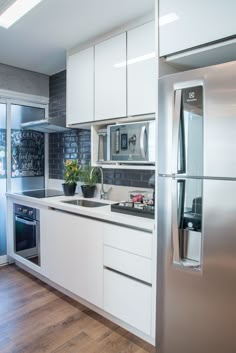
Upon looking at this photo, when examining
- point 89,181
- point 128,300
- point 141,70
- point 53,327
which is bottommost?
point 53,327

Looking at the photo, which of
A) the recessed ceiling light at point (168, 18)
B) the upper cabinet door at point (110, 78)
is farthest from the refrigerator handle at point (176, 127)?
the upper cabinet door at point (110, 78)

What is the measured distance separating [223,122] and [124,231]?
1.09 m

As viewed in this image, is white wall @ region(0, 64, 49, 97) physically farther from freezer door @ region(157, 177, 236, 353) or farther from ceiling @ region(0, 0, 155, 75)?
freezer door @ region(157, 177, 236, 353)

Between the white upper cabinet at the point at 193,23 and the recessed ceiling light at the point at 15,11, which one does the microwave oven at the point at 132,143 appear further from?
the recessed ceiling light at the point at 15,11

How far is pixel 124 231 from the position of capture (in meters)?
2.07

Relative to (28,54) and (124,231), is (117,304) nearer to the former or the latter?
(124,231)

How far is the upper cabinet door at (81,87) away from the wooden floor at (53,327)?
5.98 ft

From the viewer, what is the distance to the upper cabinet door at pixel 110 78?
2395 millimetres

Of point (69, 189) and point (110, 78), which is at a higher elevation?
point (110, 78)

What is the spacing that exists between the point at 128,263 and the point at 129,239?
18 centimetres

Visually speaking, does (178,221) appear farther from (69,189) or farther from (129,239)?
(69,189)

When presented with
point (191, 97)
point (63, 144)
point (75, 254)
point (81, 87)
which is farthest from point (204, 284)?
point (63, 144)

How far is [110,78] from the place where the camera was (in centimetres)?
251

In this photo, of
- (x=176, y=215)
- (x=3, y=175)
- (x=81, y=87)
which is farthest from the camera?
(x=3, y=175)
